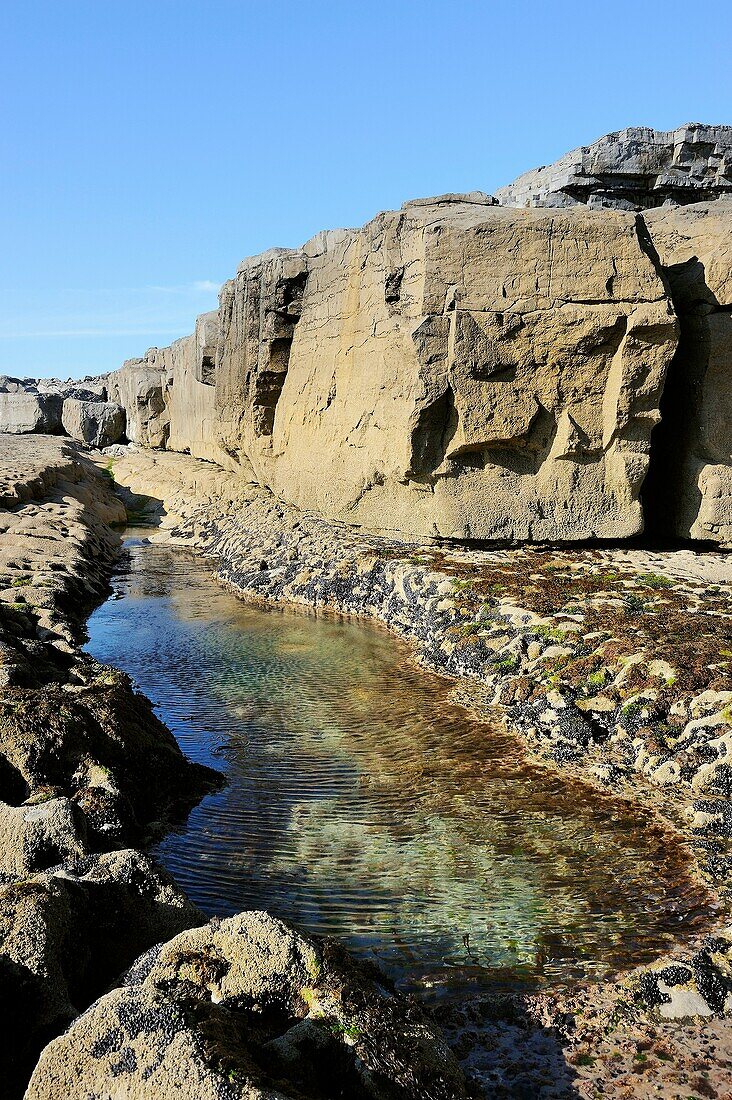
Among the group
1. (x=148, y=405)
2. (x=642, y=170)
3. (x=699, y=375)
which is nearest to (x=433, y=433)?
(x=699, y=375)

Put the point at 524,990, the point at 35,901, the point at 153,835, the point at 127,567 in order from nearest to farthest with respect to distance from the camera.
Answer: the point at 35,901 → the point at 524,990 → the point at 153,835 → the point at 127,567

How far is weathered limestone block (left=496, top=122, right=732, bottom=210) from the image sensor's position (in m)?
15.6

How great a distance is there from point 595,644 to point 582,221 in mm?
6274

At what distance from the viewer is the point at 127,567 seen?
670 inches

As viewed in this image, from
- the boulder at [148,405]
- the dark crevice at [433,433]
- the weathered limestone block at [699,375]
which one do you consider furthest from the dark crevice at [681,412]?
the boulder at [148,405]

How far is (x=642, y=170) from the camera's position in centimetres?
1586

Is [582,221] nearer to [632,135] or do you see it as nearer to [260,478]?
[632,135]

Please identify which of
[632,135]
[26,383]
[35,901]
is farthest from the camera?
[26,383]

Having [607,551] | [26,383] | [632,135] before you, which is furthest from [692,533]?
[26,383]

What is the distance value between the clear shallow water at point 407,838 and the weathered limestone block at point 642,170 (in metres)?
10.7

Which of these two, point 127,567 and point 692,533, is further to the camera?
point 127,567

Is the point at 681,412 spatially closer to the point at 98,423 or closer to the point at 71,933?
the point at 71,933

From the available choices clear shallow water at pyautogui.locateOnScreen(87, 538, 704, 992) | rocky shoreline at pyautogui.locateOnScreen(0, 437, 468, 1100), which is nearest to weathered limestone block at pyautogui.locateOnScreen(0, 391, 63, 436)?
clear shallow water at pyautogui.locateOnScreen(87, 538, 704, 992)

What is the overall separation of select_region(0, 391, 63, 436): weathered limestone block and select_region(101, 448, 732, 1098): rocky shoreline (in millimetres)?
21408
